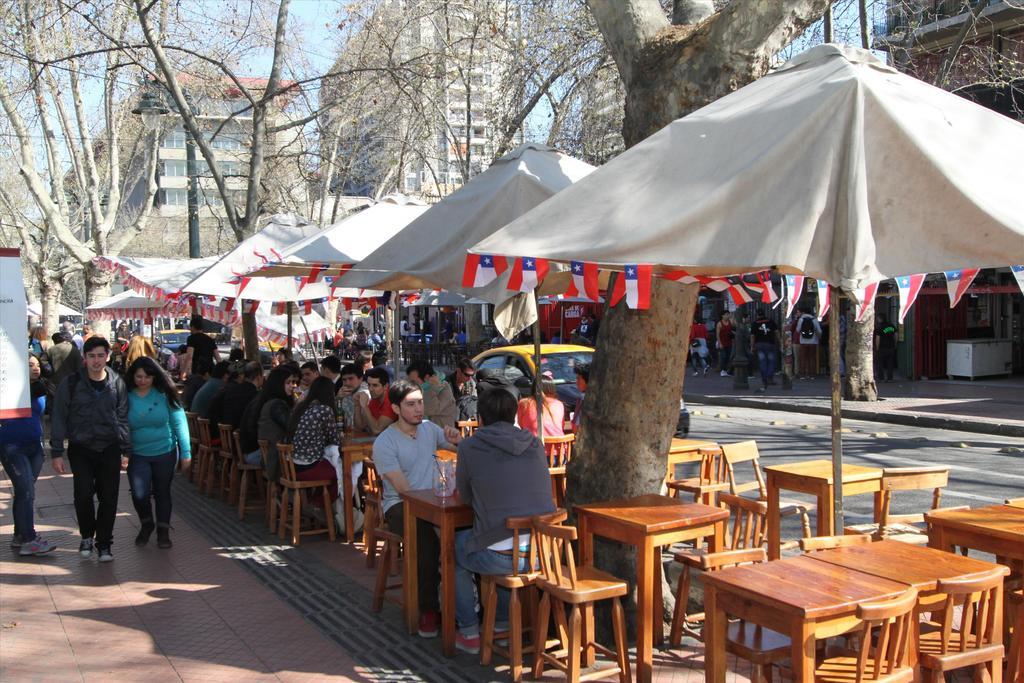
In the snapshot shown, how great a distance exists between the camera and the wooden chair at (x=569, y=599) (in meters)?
4.63

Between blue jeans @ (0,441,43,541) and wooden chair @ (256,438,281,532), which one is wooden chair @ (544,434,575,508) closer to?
wooden chair @ (256,438,281,532)

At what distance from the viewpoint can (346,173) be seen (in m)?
27.1

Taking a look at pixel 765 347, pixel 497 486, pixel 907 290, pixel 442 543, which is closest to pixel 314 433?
pixel 442 543

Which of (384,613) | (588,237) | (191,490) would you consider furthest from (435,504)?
(191,490)

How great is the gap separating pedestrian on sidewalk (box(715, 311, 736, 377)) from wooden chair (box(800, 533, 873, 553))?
21855mm

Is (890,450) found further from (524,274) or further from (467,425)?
(524,274)

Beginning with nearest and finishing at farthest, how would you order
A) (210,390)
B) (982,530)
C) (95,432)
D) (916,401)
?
1. (982,530)
2. (95,432)
3. (210,390)
4. (916,401)

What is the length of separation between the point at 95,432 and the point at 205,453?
3417mm

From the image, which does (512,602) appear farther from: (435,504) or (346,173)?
(346,173)

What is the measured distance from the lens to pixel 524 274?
194 inches

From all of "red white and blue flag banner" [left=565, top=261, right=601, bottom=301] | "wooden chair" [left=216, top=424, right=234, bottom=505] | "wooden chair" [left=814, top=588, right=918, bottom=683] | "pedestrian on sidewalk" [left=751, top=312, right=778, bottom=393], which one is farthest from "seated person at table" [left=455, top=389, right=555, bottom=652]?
"pedestrian on sidewalk" [left=751, top=312, right=778, bottom=393]

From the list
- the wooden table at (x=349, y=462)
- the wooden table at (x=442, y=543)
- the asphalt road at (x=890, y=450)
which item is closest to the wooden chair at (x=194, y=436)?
the wooden table at (x=349, y=462)

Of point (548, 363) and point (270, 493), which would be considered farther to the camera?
point (548, 363)

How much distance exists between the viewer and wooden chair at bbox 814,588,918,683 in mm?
3359
